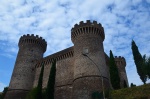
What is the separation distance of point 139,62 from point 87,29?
1290 centimetres

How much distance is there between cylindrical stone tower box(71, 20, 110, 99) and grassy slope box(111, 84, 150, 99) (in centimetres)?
304

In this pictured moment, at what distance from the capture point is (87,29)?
33.1 m

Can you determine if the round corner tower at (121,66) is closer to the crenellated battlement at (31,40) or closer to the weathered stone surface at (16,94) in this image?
the crenellated battlement at (31,40)

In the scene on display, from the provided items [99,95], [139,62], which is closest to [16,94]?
[99,95]

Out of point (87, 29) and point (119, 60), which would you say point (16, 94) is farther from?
point (119, 60)

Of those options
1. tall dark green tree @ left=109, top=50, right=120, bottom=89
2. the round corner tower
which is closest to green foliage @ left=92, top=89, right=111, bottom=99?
tall dark green tree @ left=109, top=50, right=120, bottom=89

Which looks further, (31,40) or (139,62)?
(31,40)

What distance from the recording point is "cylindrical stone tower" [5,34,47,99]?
36.6m

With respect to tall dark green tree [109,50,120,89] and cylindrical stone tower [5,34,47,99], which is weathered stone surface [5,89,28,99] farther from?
tall dark green tree [109,50,120,89]

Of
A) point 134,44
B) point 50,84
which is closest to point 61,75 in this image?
point 50,84

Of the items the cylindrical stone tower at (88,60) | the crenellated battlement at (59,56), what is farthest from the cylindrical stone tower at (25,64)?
the cylindrical stone tower at (88,60)

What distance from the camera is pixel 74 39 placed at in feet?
112

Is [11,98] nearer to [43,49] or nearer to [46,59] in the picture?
[46,59]

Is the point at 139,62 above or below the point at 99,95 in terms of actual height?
above
